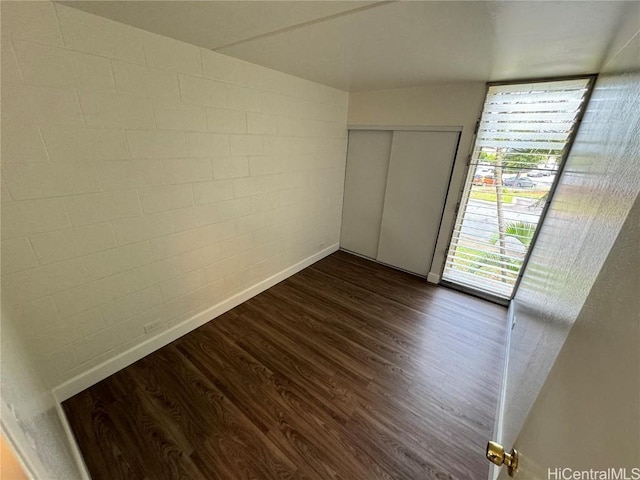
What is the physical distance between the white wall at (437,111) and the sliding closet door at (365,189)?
0.83ft

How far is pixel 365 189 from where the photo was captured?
11.5ft

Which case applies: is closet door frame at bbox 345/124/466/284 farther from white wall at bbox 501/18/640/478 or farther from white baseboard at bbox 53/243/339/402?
white baseboard at bbox 53/243/339/402

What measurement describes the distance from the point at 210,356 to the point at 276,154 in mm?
1862

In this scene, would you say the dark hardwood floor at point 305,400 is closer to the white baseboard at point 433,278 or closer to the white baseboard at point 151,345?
the white baseboard at point 151,345

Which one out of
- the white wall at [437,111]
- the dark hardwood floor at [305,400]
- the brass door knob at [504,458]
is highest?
the white wall at [437,111]

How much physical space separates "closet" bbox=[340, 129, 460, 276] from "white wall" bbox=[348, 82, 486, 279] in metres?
0.09

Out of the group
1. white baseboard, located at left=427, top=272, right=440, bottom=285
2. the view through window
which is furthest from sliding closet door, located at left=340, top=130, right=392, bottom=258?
the view through window

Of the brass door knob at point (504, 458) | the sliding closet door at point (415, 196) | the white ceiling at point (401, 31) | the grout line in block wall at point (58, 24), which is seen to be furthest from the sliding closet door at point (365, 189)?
the brass door knob at point (504, 458)

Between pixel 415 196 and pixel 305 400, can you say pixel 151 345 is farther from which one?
pixel 415 196

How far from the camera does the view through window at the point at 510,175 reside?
2096 millimetres

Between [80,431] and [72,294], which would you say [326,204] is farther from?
[80,431]

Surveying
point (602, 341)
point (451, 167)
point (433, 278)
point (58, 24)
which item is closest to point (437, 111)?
point (451, 167)

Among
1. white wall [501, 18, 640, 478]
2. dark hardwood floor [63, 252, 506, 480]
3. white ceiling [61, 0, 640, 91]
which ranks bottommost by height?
dark hardwood floor [63, 252, 506, 480]

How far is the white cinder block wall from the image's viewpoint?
1.21 meters
